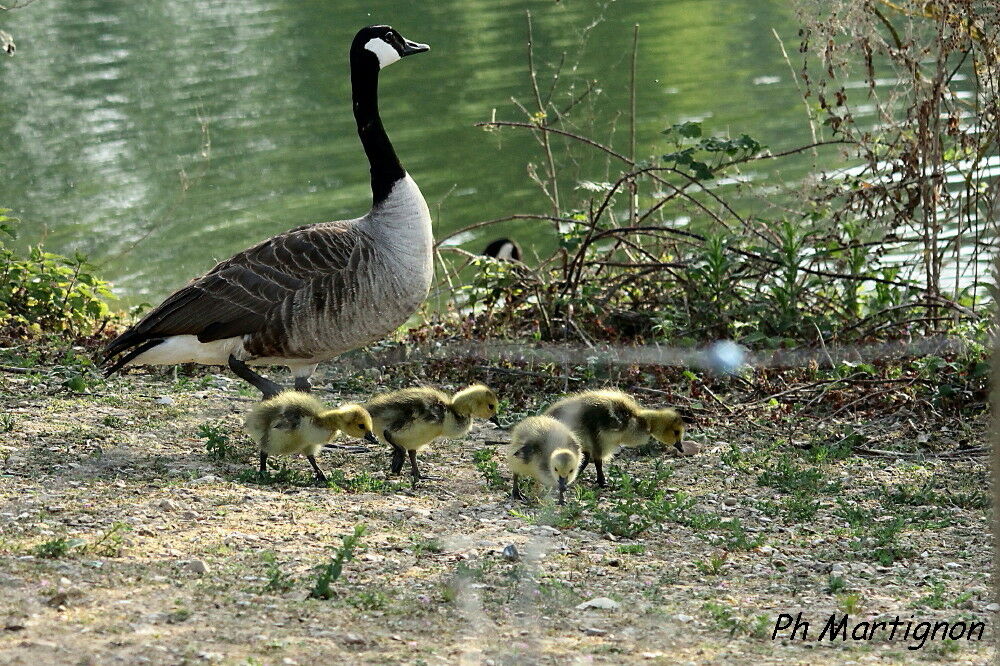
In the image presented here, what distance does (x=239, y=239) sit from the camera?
15773mm

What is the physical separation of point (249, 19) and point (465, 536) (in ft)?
81.9

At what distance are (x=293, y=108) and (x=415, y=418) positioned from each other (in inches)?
638

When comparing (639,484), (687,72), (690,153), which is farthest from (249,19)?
(639,484)

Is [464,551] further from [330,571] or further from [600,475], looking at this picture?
[600,475]

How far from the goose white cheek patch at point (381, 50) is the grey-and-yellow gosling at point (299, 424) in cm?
331

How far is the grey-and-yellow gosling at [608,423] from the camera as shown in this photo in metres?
6.60

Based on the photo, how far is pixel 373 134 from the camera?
8812 millimetres

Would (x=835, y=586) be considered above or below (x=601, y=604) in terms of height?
below

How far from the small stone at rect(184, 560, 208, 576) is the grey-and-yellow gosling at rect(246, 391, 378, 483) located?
155cm

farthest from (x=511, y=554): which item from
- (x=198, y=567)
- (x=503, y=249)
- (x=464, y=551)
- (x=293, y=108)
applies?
(x=293, y=108)

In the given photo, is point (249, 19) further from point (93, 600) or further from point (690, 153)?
point (93, 600)

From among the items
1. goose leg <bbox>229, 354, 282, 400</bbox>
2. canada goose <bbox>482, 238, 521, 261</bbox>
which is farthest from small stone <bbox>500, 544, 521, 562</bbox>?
canada goose <bbox>482, 238, 521, 261</bbox>

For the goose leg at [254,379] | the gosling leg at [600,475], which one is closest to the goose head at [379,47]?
the goose leg at [254,379]

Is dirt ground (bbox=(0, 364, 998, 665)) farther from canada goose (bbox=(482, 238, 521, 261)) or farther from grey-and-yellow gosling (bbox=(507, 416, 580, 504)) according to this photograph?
canada goose (bbox=(482, 238, 521, 261))
